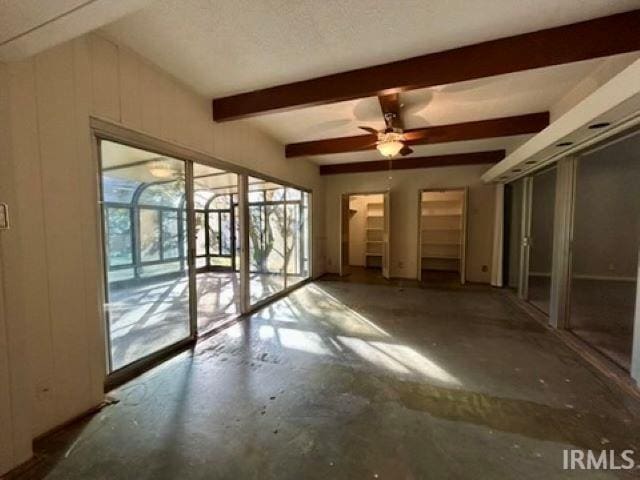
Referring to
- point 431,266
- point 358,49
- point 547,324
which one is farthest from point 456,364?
point 431,266

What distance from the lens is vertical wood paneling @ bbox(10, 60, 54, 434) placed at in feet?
5.20

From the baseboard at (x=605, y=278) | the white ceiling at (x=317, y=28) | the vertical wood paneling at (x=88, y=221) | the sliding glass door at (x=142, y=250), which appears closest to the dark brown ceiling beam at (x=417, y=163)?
the baseboard at (x=605, y=278)

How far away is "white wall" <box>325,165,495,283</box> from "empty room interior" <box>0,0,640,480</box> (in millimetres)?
1894

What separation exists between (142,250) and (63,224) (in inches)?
42.6

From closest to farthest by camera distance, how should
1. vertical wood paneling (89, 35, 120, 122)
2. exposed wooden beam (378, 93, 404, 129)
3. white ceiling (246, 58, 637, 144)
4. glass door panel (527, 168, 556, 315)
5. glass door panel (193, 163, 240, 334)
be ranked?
vertical wood paneling (89, 35, 120, 122)
white ceiling (246, 58, 637, 144)
exposed wooden beam (378, 93, 404, 129)
glass door panel (193, 163, 240, 334)
glass door panel (527, 168, 556, 315)

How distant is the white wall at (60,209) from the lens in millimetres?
1592

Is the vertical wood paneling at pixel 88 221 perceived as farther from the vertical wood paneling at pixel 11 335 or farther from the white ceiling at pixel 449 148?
the white ceiling at pixel 449 148

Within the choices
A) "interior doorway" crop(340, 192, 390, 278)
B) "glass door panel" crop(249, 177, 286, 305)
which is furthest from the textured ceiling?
"interior doorway" crop(340, 192, 390, 278)

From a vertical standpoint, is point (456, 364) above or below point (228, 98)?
below

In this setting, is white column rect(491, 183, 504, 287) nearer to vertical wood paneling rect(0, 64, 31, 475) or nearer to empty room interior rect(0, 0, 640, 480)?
empty room interior rect(0, 0, 640, 480)

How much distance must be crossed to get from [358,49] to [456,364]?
284 cm

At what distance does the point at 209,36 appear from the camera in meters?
2.06

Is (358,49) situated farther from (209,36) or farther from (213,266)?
(213,266)

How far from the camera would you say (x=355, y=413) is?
1913mm
